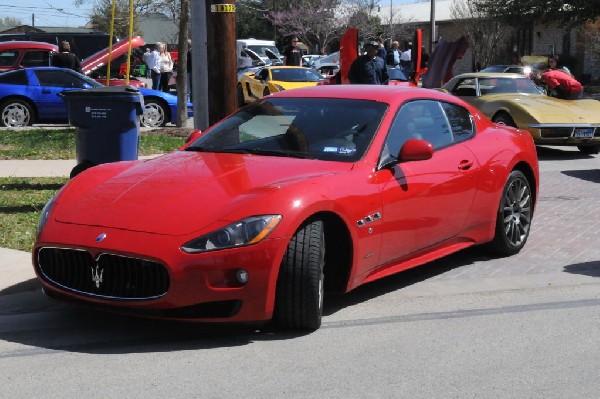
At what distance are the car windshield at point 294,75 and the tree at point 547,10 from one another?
19.4 meters

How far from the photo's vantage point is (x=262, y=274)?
16.5ft

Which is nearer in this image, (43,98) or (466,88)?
(466,88)

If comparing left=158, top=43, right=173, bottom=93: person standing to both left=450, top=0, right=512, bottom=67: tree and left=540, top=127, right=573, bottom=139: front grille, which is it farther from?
left=450, top=0, right=512, bottom=67: tree

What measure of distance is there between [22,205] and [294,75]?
46.5 ft

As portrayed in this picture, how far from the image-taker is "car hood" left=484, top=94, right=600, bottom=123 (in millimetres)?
14227

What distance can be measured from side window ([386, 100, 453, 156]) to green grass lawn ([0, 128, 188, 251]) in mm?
3167

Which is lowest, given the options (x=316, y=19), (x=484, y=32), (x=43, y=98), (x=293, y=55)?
(x=43, y=98)

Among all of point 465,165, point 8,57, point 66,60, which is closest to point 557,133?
point 465,165

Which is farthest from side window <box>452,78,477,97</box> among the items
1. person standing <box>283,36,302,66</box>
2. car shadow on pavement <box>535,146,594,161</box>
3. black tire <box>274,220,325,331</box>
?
black tire <box>274,220,325,331</box>

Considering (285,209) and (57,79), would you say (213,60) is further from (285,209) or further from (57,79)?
(57,79)

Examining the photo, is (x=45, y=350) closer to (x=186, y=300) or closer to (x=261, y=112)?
(x=186, y=300)

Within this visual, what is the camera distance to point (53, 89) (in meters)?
17.7

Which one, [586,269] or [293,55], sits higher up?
[293,55]

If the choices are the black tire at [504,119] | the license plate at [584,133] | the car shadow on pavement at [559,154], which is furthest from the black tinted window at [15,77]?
the license plate at [584,133]
